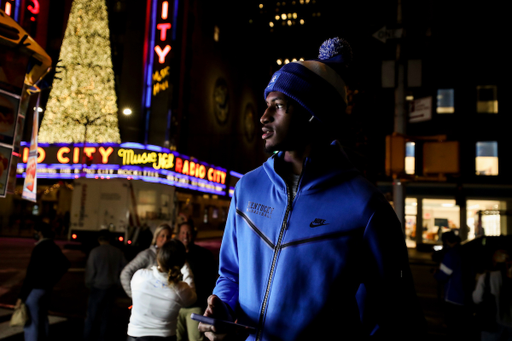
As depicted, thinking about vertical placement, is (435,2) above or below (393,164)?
above

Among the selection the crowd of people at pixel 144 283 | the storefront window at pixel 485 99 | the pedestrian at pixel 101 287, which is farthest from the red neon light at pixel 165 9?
the pedestrian at pixel 101 287

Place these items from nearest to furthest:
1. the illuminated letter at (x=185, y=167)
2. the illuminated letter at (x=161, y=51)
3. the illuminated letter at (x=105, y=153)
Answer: the illuminated letter at (x=105, y=153) → the illuminated letter at (x=185, y=167) → the illuminated letter at (x=161, y=51)

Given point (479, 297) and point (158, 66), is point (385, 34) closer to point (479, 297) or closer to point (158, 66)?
point (479, 297)

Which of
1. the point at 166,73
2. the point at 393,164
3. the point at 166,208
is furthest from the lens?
the point at 166,73

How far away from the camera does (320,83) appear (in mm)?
1800

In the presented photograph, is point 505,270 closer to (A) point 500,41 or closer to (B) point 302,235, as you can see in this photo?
(B) point 302,235

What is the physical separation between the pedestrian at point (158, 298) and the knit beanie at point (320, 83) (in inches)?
103

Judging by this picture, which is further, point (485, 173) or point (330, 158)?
point (485, 173)

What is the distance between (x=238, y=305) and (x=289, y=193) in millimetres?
573

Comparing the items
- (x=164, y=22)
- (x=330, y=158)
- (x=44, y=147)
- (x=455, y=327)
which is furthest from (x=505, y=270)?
(x=164, y=22)

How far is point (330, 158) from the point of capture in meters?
1.82

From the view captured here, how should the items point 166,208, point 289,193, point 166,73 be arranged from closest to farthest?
point 289,193, point 166,208, point 166,73

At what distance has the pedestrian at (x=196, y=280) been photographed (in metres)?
5.29

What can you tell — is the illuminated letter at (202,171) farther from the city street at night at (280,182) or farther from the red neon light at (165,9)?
the red neon light at (165,9)
